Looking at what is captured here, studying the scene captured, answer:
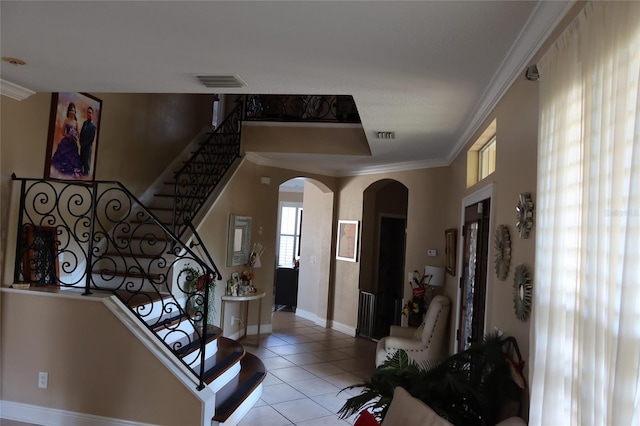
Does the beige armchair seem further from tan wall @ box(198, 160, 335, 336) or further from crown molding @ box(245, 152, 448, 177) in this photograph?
tan wall @ box(198, 160, 335, 336)

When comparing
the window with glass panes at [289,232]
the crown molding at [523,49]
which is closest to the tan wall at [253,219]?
the window with glass panes at [289,232]

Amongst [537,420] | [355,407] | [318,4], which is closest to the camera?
[537,420]

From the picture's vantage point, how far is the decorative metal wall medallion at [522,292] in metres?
2.20

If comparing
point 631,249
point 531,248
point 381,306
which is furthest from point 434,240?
point 631,249

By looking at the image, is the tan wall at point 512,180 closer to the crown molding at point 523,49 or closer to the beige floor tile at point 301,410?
the crown molding at point 523,49

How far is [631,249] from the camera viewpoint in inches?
43.8

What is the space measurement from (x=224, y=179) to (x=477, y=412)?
14.7 ft

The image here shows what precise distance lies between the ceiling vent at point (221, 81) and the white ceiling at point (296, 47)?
60 mm

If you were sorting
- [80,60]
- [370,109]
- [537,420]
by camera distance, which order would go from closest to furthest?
1. [537,420]
2. [80,60]
3. [370,109]

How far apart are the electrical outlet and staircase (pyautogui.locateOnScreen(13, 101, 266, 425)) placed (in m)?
0.76

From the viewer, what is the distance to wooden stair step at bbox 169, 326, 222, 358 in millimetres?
3742

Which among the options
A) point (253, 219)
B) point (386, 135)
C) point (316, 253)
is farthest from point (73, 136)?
point (316, 253)

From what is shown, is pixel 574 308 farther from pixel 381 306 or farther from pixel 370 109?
pixel 381 306

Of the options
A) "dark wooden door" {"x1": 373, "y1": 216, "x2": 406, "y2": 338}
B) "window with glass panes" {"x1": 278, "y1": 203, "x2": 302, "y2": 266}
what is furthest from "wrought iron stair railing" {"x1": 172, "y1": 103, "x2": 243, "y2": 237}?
"window with glass panes" {"x1": 278, "y1": 203, "x2": 302, "y2": 266}
